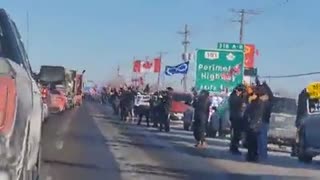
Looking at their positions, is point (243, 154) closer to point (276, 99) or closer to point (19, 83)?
point (276, 99)

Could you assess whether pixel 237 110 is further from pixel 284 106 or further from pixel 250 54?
pixel 250 54

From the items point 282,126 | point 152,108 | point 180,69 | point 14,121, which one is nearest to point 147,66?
point 180,69

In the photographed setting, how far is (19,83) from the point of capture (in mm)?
6055

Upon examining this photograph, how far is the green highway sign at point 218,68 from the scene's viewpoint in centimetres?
4184

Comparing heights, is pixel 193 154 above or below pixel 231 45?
below

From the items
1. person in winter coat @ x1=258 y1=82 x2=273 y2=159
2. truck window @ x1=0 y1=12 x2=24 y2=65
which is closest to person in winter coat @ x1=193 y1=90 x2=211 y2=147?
person in winter coat @ x1=258 y1=82 x2=273 y2=159

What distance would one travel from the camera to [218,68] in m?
42.0

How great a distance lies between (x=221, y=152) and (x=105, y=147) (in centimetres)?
320

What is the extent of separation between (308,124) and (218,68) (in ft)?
63.9

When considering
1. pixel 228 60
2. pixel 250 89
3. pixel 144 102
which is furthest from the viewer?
pixel 144 102

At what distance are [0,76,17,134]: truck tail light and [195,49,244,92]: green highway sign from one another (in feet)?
119

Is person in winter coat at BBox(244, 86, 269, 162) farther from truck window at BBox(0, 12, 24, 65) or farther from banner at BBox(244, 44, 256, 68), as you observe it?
banner at BBox(244, 44, 256, 68)

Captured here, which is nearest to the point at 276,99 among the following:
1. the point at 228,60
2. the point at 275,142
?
the point at 275,142

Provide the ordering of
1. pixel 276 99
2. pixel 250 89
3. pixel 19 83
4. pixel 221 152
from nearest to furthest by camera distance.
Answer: pixel 19 83
pixel 250 89
pixel 221 152
pixel 276 99
